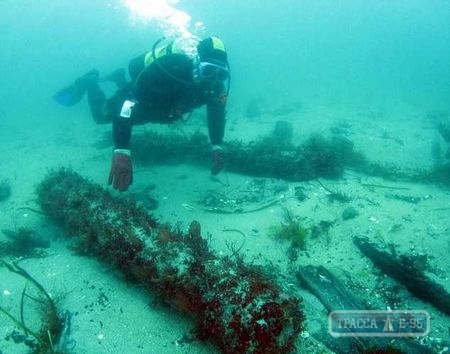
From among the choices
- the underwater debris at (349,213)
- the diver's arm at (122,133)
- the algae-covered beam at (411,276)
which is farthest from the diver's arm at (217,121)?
the algae-covered beam at (411,276)

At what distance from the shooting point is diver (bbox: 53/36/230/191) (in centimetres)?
Answer: 610

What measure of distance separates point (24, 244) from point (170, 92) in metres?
3.88

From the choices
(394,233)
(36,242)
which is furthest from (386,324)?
(36,242)

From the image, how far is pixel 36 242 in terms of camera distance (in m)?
5.35

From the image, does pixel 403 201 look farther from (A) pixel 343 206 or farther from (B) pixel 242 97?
(B) pixel 242 97

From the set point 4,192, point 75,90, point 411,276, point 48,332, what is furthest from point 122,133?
point 411,276

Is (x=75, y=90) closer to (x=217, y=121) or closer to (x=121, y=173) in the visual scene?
(x=217, y=121)

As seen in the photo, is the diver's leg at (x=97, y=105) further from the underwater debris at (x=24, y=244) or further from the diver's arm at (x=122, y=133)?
the underwater debris at (x=24, y=244)

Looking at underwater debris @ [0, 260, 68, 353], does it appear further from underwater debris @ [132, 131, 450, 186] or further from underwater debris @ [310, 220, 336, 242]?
underwater debris @ [132, 131, 450, 186]

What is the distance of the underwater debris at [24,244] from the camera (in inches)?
204

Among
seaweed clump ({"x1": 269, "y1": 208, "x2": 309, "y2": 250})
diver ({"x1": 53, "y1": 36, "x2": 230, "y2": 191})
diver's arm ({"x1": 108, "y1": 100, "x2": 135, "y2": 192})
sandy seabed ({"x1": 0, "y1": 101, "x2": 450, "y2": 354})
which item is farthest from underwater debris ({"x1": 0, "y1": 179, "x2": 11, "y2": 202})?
seaweed clump ({"x1": 269, "y1": 208, "x2": 309, "y2": 250})

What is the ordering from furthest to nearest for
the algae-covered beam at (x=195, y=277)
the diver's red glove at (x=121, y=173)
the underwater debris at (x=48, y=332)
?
the diver's red glove at (x=121, y=173)
the underwater debris at (x=48, y=332)
the algae-covered beam at (x=195, y=277)

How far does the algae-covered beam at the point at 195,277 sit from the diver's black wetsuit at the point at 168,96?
1.94m

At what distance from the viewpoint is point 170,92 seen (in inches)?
267
